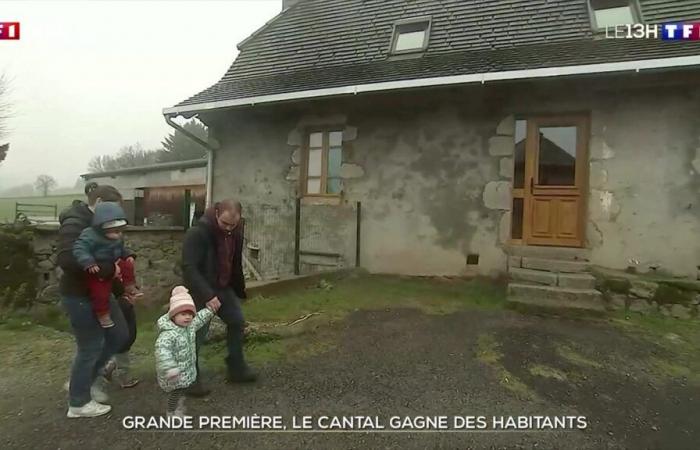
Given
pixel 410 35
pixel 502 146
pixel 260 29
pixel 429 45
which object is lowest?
pixel 502 146

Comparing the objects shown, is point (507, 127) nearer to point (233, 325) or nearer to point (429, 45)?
point (429, 45)

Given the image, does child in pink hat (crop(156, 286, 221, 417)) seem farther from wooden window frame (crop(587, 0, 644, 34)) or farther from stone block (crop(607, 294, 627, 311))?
wooden window frame (crop(587, 0, 644, 34))

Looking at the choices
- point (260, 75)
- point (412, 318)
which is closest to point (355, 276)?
point (412, 318)

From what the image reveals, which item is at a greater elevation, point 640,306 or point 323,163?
point 323,163

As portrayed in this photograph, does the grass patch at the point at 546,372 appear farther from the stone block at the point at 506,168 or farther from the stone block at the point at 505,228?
the stone block at the point at 506,168

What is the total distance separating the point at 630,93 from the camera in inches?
241

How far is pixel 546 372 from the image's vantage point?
3.54 meters

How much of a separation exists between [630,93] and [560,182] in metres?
1.57

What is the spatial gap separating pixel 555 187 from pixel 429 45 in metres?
3.56

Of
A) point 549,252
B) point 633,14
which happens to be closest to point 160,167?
point 549,252

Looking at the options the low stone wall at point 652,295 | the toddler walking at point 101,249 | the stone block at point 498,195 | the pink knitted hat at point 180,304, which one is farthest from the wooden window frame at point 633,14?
the toddler walking at point 101,249

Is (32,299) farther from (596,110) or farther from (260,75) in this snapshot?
(596,110)

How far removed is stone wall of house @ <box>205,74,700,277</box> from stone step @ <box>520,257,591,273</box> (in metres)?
0.54

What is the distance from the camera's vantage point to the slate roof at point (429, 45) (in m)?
6.38
